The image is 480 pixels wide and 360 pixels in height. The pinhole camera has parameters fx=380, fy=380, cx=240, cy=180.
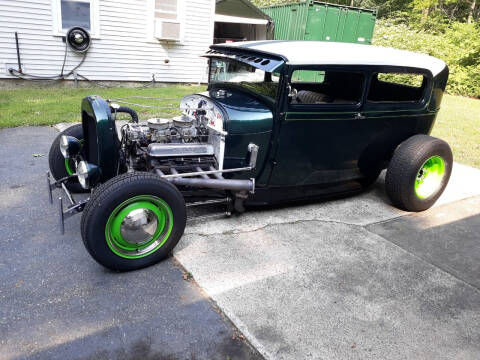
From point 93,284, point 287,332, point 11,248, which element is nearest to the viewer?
point 287,332

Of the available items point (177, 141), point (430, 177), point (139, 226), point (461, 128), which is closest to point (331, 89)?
point (430, 177)

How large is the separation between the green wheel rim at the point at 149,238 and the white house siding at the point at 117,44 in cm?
839

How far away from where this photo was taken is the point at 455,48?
14414 mm

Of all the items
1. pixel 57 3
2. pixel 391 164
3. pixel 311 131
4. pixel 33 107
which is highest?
pixel 57 3

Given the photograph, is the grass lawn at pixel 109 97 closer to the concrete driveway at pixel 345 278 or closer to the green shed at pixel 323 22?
the concrete driveway at pixel 345 278

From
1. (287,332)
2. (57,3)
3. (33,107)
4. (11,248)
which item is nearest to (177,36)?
(57,3)

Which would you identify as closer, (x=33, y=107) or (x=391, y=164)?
(x=391, y=164)

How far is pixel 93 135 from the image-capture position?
3.41m

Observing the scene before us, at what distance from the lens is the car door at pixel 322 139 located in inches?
139

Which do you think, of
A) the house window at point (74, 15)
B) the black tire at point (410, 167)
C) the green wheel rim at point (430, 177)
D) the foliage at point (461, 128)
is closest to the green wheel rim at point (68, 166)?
the black tire at point (410, 167)

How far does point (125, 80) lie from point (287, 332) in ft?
32.0

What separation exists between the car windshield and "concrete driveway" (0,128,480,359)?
1.30 metres

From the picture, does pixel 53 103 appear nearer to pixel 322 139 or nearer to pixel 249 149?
pixel 249 149

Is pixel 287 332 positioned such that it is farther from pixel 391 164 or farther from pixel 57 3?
pixel 57 3
